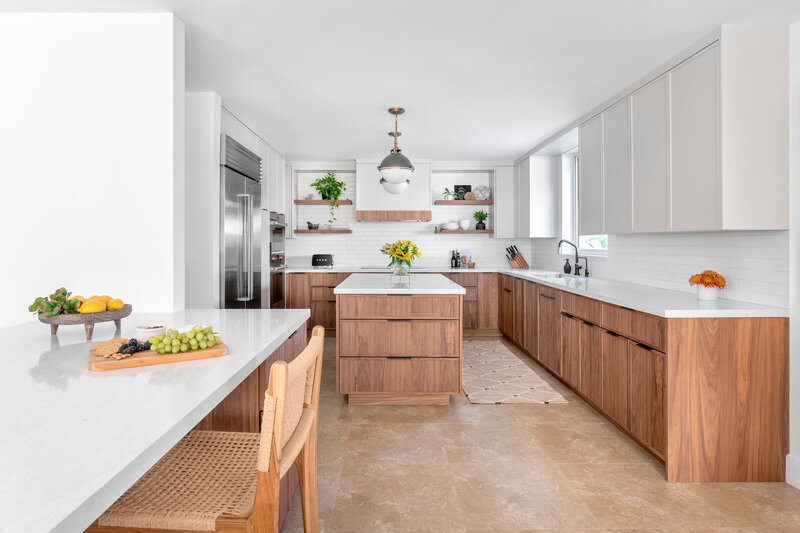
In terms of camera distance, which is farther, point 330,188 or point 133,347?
point 330,188

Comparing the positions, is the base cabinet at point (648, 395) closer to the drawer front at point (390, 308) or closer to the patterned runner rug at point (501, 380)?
the patterned runner rug at point (501, 380)

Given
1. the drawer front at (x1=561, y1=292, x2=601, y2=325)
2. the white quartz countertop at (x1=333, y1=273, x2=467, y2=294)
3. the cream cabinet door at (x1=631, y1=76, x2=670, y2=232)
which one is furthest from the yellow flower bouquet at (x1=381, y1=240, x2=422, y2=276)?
the cream cabinet door at (x1=631, y1=76, x2=670, y2=232)

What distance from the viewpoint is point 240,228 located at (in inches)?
158

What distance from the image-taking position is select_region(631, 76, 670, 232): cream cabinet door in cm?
295

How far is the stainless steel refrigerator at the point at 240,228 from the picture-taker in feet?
12.2

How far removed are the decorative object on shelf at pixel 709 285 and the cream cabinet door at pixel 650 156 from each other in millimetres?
407

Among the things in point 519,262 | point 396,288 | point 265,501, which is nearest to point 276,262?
point 396,288

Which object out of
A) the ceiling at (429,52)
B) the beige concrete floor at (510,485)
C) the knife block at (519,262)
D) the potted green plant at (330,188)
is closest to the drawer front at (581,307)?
the beige concrete floor at (510,485)

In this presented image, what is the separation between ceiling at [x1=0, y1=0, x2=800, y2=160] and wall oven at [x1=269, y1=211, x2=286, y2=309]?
1.25 m

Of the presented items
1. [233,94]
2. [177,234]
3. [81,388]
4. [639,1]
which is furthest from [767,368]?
[233,94]

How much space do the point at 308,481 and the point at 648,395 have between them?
203cm

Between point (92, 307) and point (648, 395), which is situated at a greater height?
point (92, 307)

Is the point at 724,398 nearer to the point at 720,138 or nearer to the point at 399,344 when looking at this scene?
the point at 720,138

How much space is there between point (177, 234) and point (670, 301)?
2837 mm
